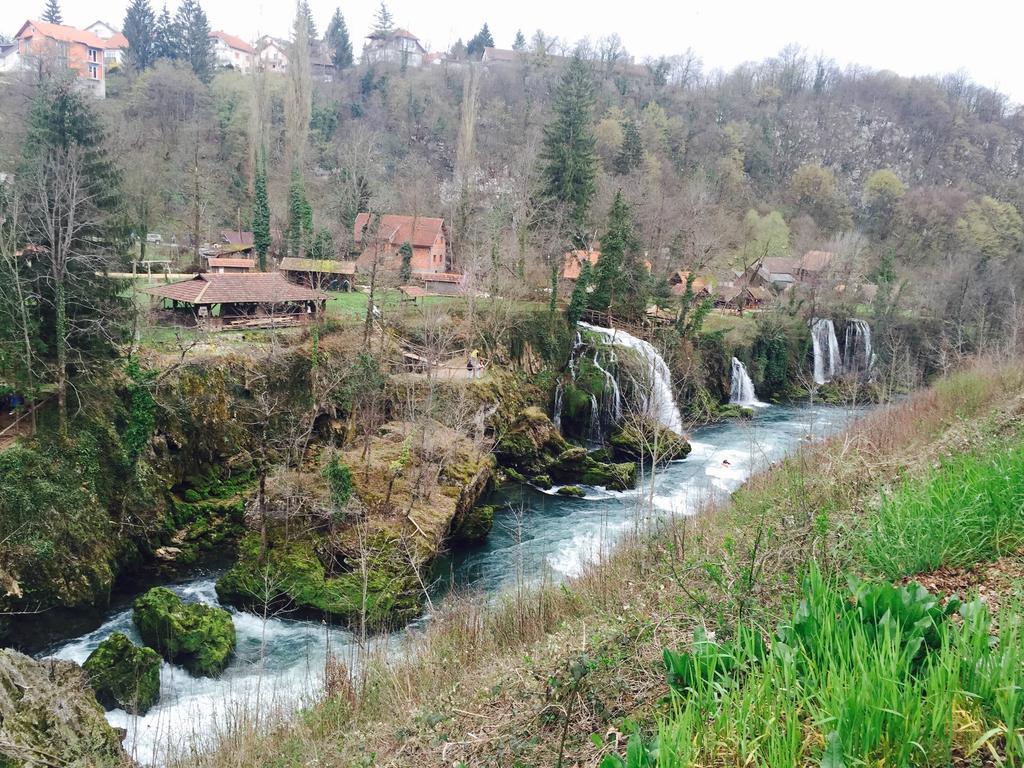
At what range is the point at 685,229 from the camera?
36000 millimetres

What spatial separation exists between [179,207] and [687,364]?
3411 centimetres

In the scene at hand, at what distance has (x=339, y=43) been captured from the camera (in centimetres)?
7981

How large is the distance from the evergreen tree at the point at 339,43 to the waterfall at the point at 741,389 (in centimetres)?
6637

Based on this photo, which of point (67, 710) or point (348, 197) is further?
point (348, 197)

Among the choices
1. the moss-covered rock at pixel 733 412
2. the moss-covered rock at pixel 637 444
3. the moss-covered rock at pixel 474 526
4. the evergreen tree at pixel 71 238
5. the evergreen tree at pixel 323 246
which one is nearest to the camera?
the evergreen tree at pixel 71 238

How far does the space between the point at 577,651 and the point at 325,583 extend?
12.4 m

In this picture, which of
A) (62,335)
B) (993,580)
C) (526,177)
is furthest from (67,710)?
(526,177)

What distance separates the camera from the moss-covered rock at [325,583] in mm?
14836

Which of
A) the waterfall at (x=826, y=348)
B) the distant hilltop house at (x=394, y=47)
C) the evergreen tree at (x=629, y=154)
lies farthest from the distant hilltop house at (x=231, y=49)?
the waterfall at (x=826, y=348)

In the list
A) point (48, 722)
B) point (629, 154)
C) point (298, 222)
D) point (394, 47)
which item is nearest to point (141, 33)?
point (394, 47)

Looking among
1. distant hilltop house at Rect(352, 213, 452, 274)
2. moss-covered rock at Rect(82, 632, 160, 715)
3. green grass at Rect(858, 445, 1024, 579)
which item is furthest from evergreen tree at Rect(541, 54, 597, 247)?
green grass at Rect(858, 445, 1024, 579)

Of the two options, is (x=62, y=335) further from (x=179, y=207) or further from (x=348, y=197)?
(x=179, y=207)

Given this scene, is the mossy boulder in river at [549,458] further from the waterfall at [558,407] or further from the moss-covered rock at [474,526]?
the moss-covered rock at [474,526]

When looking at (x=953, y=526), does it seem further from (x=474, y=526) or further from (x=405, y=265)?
(x=405, y=265)
